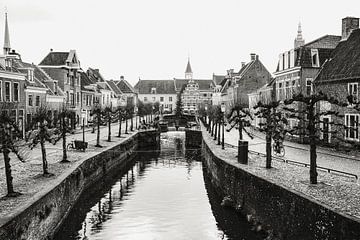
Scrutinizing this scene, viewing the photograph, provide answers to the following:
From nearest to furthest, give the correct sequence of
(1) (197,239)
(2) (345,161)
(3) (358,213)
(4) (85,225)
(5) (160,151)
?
(3) (358,213) < (1) (197,239) < (4) (85,225) < (2) (345,161) < (5) (160,151)

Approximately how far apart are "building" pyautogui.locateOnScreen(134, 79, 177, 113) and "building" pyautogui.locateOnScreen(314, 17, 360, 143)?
104 m

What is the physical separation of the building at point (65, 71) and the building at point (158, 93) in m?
76.9

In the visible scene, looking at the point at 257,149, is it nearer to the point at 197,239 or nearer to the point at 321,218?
the point at 197,239

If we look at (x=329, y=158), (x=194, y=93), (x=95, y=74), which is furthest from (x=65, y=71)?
(x=194, y=93)

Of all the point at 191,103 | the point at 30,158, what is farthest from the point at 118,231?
the point at 191,103

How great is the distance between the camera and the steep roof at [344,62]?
3080 centimetres

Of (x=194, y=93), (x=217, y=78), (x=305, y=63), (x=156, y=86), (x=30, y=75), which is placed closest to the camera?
(x=305, y=63)

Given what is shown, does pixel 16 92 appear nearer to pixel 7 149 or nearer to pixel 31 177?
pixel 31 177

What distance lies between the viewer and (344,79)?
3088 cm

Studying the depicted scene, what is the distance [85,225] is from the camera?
793 inches

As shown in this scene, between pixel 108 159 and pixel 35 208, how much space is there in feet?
65.2

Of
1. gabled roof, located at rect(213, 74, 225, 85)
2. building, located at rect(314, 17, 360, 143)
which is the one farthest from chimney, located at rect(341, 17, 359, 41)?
gabled roof, located at rect(213, 74, 225, 85)

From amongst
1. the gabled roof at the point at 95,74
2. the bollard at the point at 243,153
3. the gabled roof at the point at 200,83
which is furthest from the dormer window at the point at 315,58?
the gabled roof at the point at 200,83

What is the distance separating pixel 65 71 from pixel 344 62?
129 feet
